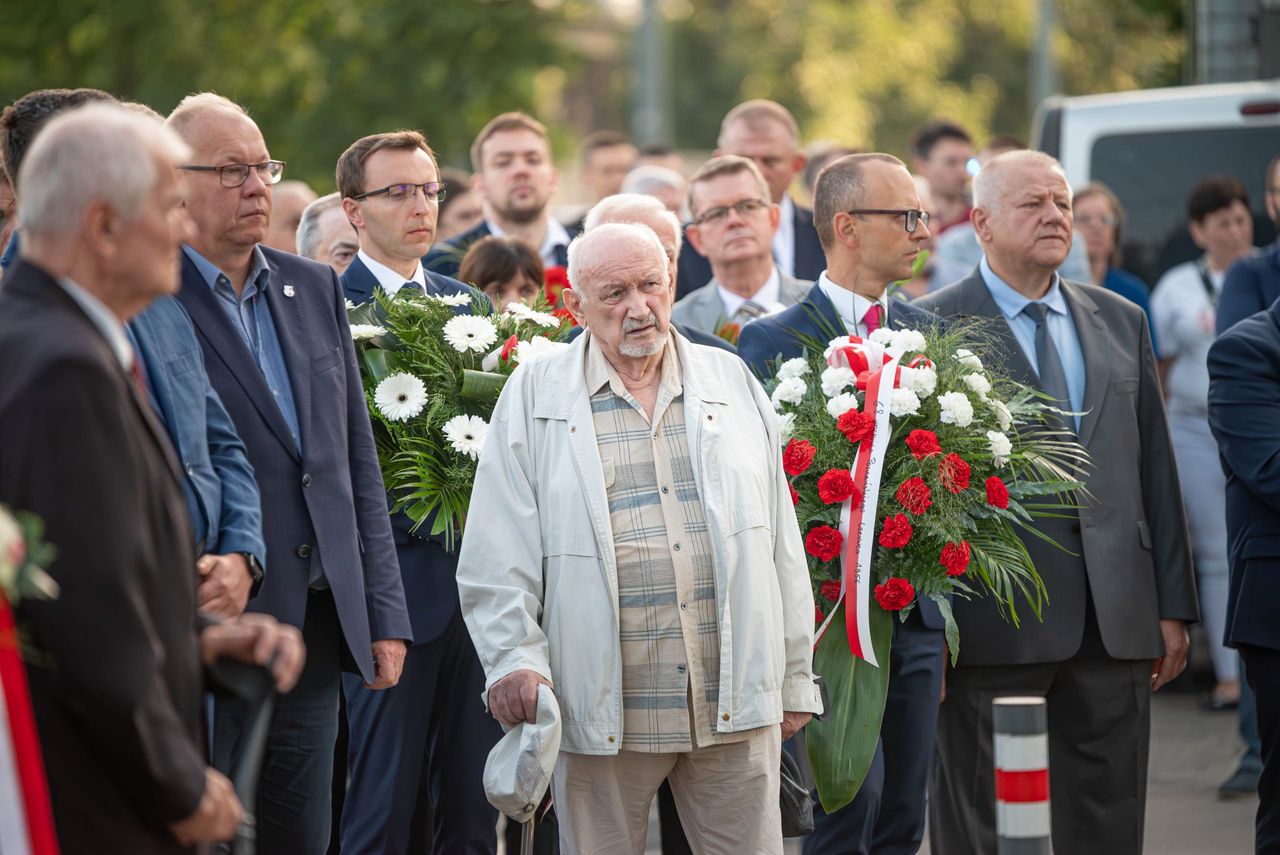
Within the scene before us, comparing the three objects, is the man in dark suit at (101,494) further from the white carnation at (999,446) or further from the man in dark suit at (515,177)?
the man in dark suit at (515,177)

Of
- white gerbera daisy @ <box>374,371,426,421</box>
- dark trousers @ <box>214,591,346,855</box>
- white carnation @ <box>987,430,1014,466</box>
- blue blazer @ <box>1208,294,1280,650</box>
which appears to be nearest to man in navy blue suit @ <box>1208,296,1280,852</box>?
blue blazer @ <box>1208,294,1280,650</box>

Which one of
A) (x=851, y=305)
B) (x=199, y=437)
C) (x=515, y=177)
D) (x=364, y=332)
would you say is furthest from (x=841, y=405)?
(x=515, y=177)

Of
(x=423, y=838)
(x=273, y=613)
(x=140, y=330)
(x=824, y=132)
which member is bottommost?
(x=423, y=838)

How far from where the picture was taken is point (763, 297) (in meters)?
7.69

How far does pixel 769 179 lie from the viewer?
31.7 feet

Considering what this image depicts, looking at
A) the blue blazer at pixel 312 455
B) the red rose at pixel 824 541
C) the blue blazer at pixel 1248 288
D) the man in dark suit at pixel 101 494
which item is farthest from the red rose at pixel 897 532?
the blue blazer at pixel 1248 288

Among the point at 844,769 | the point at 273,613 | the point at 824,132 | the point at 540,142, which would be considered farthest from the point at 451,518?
the point at 824,132

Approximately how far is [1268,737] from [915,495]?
1.43m

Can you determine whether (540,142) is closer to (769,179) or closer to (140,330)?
(769,179)

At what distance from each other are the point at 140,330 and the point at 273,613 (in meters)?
0.90

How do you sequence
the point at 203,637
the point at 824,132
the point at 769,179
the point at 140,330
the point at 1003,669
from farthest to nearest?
the point at 824,132
the point at 769,179
the point at 1003,669
the point at 140,330
the point at 203,637

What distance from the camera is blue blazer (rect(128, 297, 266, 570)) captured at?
14.1ft

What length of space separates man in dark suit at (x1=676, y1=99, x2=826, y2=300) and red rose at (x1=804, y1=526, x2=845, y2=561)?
145 inches

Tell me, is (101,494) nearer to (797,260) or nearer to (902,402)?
A: (902,402)
